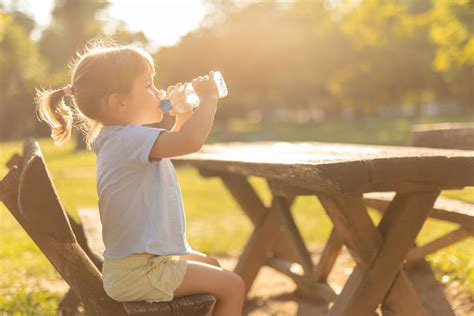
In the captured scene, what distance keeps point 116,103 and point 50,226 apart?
57cm

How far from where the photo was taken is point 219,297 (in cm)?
258

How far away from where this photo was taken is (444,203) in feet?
14.3

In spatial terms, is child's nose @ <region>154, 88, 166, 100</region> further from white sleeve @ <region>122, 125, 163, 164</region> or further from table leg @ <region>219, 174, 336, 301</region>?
table leg @ <region>219, 174, 336, 301</region>

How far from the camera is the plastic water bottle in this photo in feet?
8.71

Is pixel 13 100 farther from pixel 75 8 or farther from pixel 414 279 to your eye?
pixel 414 279

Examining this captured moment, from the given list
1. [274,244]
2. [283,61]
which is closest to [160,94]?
[274,244]

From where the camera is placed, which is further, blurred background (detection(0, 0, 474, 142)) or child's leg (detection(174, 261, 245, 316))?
blurred background (detection(0, 0, 474, 142))

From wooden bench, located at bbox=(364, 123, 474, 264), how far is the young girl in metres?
1.96

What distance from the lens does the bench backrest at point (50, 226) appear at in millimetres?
2242

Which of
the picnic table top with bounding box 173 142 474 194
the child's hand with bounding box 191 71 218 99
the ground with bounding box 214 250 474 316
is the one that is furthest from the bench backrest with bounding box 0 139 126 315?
the ground with bounding box 214 250 474 316

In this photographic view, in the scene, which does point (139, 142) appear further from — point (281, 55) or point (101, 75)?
point (281, 55)

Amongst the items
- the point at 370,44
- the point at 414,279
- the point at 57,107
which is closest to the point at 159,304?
the point at 57,107

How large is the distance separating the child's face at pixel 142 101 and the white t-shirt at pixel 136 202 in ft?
0.33

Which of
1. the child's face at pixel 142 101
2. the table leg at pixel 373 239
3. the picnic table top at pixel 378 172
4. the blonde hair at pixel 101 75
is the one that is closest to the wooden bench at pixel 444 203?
the table leg at pixel 373 239
